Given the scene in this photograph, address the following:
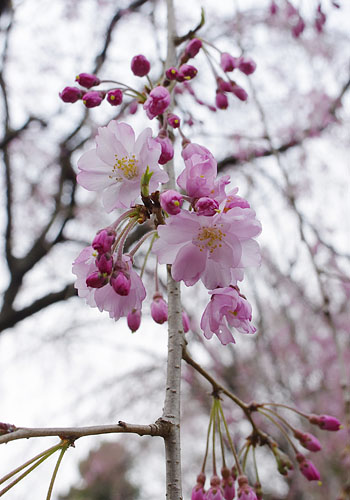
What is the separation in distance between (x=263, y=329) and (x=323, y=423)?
→ 267 cm

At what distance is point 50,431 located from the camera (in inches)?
19.2

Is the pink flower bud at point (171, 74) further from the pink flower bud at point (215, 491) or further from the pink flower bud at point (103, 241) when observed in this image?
the pink flower bud at point (215, 491)

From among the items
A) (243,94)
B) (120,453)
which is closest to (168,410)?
(243,94)

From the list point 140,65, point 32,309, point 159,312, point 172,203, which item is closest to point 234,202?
point 172,203

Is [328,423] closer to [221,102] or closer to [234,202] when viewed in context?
[234,202]

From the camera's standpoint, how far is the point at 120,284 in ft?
2.01

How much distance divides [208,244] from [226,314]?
0.12 metres

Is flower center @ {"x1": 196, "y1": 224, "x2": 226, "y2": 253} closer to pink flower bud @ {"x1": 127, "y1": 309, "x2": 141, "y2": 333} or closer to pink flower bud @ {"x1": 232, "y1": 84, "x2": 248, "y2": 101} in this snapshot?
pink flower bud @ {"x1": 127, "y1": 309, "x2": 141, "y2": 333}

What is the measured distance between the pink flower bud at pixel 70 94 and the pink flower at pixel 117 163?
0.25 m

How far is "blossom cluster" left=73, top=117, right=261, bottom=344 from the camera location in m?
0.62

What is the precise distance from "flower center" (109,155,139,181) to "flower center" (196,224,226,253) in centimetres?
15

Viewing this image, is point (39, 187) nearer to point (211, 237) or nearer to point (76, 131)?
point (76, 131)

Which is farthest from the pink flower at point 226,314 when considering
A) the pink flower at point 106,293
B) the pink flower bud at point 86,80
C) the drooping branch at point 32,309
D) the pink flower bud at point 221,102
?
the drooping branch at point 32,309

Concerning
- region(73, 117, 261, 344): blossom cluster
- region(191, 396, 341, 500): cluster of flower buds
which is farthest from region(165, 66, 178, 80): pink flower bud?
region(191, 396, 341, 500): cluster of flower buds
